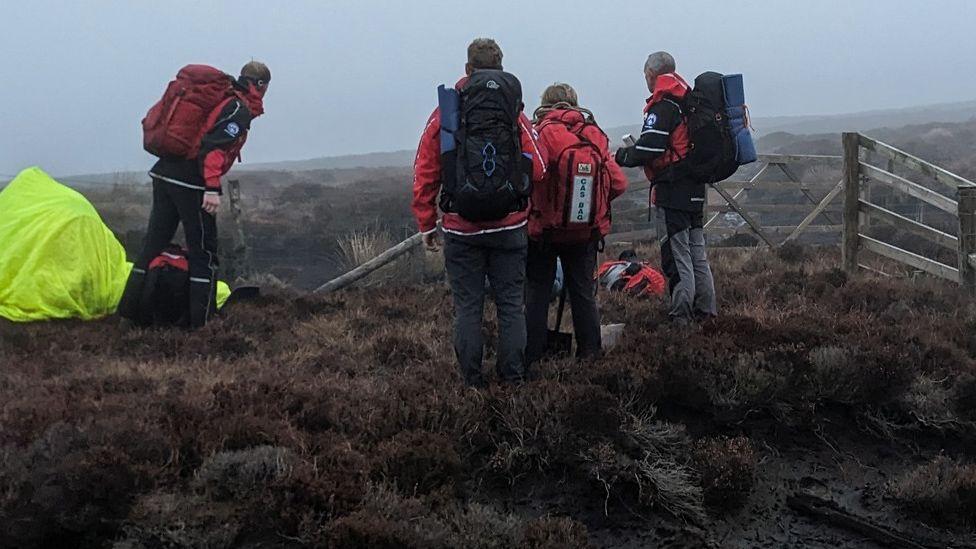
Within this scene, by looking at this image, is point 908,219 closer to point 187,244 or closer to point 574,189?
point 574,189

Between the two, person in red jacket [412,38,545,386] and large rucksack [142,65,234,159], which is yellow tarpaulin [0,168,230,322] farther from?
person in red jacket [412,38,545,386]

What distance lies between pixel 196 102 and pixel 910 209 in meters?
18.6

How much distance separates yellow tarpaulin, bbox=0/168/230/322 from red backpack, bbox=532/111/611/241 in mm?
4538

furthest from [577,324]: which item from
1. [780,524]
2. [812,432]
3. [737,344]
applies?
[780,524]

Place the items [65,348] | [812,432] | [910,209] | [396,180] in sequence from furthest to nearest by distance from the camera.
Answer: [396,180] → [910,209] → [65,348] → [812,432]

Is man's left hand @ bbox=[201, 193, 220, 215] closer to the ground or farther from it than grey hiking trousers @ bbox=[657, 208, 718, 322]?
farther from it

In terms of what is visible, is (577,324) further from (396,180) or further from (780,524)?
(396,180)

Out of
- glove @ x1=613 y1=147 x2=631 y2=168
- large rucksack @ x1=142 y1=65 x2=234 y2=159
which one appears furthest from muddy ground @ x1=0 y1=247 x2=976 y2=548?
large rucksack @ x1=142 y1=65 x2=234 y2=159

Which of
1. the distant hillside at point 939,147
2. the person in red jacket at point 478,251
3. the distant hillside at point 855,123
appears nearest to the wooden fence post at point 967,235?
the person in red jacket at point 478,251

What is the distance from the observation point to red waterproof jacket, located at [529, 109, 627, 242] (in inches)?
197

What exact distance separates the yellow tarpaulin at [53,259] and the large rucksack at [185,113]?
47.5 inches

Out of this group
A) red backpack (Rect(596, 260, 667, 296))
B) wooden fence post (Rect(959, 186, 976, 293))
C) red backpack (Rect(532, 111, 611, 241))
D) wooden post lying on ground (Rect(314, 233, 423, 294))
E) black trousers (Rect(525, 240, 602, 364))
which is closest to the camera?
red backpack (Rect(532, 111, 611, 241))

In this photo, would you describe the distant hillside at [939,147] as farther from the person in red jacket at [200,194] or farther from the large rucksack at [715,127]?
the person in red jacket at [200,194]

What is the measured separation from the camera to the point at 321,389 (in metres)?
4.95
